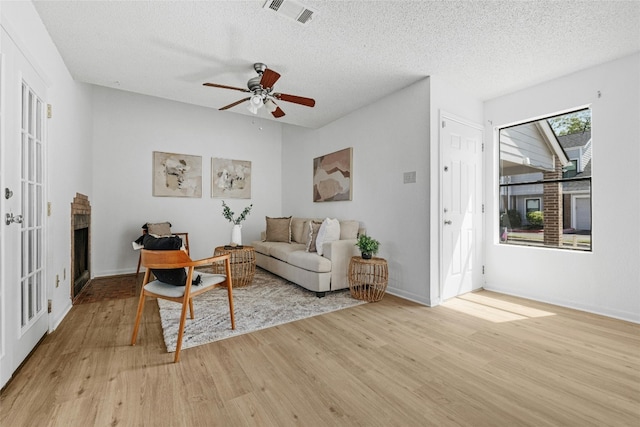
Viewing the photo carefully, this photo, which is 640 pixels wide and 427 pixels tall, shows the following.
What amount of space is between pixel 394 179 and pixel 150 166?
4085 millimetres

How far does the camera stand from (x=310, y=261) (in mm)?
3721

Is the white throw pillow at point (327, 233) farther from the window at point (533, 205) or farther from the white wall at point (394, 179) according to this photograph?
the window at point (533, 205)

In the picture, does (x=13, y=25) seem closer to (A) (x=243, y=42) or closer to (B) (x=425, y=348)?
(A) (x=243, y=42)

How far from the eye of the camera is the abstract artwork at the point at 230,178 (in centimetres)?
565

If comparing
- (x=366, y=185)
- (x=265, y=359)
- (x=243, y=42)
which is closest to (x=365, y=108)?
(x=366, y=185)

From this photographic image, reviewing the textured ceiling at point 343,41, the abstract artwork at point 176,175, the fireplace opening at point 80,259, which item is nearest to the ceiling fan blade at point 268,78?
the textured ceiling at point 343,41

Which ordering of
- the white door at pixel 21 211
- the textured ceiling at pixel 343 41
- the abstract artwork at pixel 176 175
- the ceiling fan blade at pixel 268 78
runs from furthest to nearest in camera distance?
the abstract artwork at pixel 176 175 → the ceiling fan blade at pixel 268 78 → the textured ceiling at pixel 343 41 → the white door at pixel 21 211

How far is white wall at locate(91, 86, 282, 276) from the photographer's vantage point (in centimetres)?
471

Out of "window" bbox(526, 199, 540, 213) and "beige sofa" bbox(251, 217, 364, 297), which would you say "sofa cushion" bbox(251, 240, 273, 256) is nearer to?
"beige sofa" bbox(251, 217, 364, 297)

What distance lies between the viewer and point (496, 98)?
3.93 meters

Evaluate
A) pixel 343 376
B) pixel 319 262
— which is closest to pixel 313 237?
pixel 319 262

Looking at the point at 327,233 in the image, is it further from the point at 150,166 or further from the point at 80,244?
the point at 150,166

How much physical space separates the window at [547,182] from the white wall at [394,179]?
1354mm

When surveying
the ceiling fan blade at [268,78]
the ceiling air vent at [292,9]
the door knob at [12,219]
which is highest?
the ceiling air vent at [292,9]
